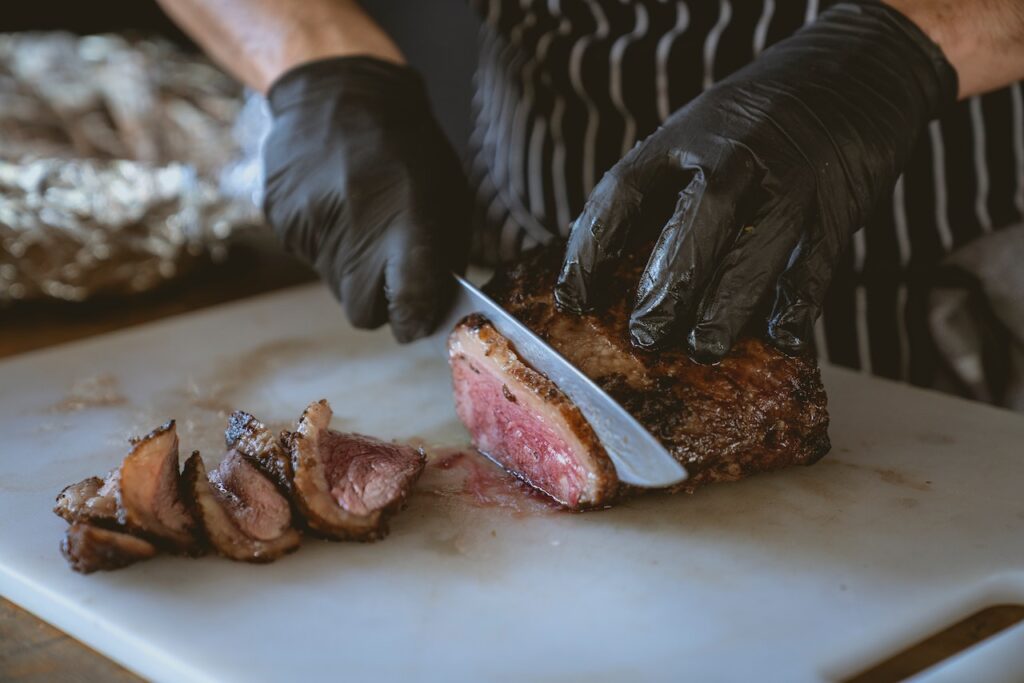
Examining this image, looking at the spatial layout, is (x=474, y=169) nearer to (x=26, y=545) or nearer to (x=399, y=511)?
(x=399, y=511)

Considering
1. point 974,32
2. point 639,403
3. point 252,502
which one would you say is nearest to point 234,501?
point 252,502

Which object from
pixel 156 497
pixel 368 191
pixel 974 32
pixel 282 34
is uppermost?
pixel 974 32

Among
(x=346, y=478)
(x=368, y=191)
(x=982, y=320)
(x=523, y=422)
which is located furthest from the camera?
(x=982, y=320)

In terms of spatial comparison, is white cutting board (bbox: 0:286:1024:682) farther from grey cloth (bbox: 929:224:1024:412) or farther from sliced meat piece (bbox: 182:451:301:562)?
grey cloth (bbox: 929:224:1024:412)

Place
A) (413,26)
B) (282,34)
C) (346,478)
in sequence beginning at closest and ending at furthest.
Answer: (346,478) → (282,34) → (413,26)

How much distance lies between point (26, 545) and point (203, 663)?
1.97 feet

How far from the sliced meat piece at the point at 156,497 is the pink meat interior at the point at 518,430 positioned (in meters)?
0.74

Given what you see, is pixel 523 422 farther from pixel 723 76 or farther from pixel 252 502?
pixel 723 76

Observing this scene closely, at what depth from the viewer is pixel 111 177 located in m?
3.56

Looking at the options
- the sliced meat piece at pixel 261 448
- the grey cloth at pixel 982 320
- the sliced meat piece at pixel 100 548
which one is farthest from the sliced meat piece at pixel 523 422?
the grey cloth at pixel 982 320

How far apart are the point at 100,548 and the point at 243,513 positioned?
0.27 m

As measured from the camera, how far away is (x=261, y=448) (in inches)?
82.1

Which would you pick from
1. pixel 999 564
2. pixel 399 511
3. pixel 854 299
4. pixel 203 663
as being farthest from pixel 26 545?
pixel 854 299

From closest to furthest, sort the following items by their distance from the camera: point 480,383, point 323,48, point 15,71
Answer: point 480,383
point 323,48
point 15,71
